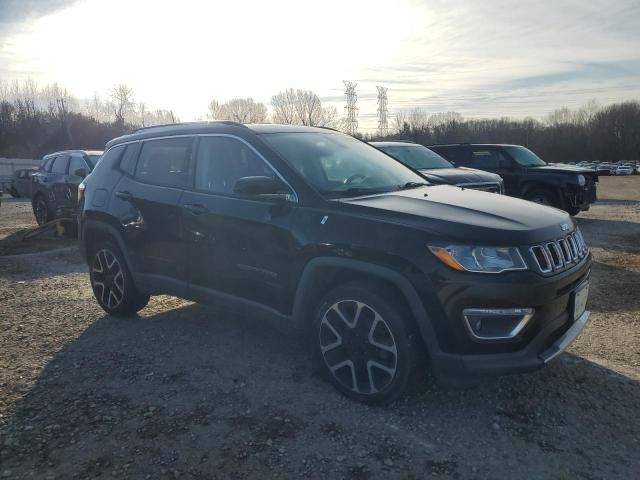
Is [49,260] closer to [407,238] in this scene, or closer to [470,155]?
[407,238]

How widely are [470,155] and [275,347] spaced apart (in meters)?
9.63

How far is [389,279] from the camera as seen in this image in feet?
10.6

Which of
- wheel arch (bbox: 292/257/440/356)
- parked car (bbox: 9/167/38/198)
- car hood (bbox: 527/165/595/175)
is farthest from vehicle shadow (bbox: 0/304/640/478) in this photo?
parked car (bbox: 9/167/38/198)

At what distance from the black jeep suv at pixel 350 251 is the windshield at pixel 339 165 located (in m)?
0.02

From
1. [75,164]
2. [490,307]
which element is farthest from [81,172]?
[490,307]

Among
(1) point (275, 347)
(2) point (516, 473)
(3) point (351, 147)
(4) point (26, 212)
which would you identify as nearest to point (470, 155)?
(3) point (351, 147)

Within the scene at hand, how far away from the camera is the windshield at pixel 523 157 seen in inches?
495

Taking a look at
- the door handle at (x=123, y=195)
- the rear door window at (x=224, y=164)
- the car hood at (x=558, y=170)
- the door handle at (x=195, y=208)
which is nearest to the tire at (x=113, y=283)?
the door handle at (x=123, y=195)

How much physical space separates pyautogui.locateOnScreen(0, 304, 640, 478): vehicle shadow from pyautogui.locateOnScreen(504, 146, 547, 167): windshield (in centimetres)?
922

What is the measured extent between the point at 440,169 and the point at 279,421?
7331 millimetres

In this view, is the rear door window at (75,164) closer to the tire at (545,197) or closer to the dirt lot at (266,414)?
the dirt lot at (266,414)

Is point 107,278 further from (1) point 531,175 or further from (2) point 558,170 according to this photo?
(2) point 558,170

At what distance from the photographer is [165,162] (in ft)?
16.0

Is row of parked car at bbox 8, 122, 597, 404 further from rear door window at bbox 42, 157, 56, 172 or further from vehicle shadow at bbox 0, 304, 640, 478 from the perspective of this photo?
rear door window at bbox 42, 157, 56, 172
